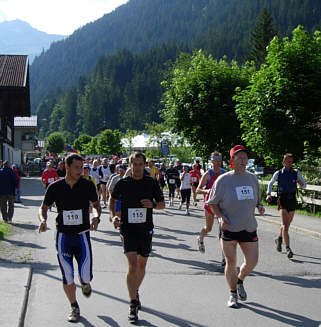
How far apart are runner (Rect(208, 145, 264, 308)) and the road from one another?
50 centimetres

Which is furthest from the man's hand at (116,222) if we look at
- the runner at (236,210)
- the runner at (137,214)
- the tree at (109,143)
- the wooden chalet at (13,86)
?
the tree at (109,143)

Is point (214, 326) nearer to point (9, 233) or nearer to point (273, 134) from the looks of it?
point (9, 233)

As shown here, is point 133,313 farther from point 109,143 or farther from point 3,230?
point 109,143

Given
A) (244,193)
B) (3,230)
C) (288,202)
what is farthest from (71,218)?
(3,230)

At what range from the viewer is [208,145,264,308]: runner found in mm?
5578

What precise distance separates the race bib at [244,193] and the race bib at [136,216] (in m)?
1.09

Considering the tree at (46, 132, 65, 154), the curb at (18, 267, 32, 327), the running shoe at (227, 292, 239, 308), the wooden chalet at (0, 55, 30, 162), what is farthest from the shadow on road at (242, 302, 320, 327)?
the tree at (46, 132, 65, 154)

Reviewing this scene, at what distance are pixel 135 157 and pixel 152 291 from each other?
6.45 ft

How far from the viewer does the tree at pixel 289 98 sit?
56.4 ft

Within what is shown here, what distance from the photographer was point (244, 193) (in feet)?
18.3

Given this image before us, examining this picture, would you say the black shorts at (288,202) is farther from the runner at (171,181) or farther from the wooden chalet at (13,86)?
the wooden chalet at (13,86)

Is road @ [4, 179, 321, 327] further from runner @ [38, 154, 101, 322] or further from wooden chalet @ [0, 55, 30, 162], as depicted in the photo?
wooden chalet @ [0, 55, 30, 162]

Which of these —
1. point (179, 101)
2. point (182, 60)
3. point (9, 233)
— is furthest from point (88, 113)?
point (9, 233)

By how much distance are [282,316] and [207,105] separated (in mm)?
18986
